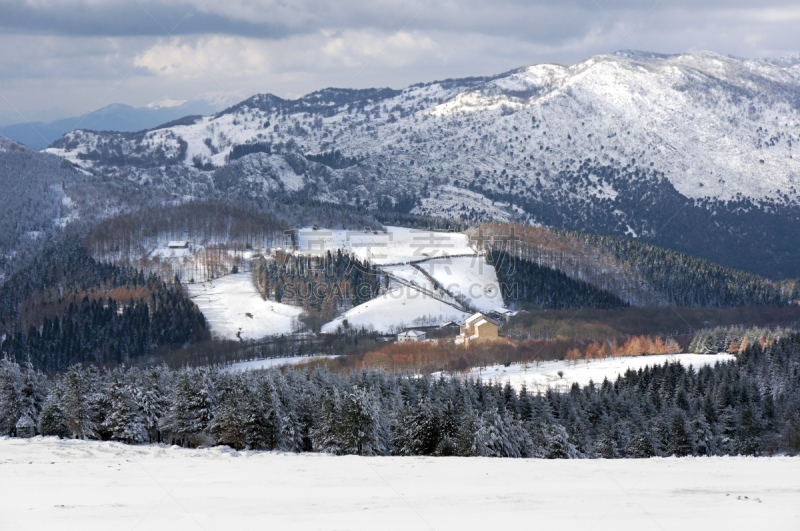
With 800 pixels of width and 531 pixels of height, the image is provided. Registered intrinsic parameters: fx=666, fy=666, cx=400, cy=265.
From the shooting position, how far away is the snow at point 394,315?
182 meters

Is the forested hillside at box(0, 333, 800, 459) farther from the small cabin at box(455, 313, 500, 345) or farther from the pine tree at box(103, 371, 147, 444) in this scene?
the small cabin at box(455, 313, 500, 345)

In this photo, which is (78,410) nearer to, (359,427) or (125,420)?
(125,420)

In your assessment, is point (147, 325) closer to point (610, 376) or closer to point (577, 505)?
point (610, 376)

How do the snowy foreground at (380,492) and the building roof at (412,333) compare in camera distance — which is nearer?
the snowy foreground at (380,492)

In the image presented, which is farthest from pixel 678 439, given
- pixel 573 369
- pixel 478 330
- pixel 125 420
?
pixel 478 330

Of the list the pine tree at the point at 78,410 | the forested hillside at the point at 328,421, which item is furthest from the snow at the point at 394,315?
the pine tree at the point at 78,410

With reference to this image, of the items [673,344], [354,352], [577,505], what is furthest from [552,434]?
[673,344]

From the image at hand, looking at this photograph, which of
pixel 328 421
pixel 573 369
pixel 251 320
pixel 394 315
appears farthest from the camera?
pixel 251 320

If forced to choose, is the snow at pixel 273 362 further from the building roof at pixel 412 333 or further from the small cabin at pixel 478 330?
the small cabin at pixel 478 330

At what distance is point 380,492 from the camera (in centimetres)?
Answer: 3169

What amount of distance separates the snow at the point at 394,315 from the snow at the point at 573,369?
46782 millimetres

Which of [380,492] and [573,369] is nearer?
[380,492]

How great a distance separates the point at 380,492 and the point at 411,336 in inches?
5312

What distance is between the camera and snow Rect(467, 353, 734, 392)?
125 metres
